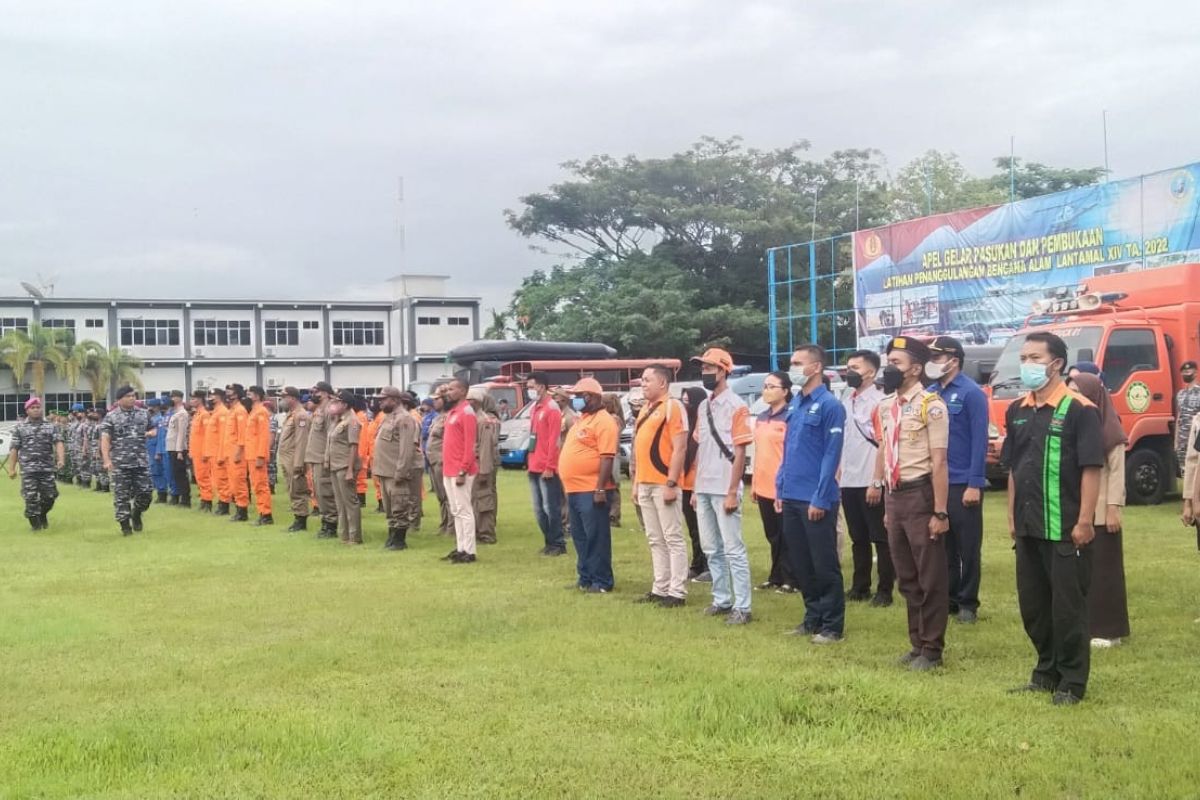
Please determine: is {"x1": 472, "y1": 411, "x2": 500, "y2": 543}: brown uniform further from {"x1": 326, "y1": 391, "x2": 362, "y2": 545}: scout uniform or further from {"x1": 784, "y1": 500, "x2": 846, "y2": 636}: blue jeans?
{"x1": 784, "y1": 500, "x2": 846, "y2": 636}: blue jeans

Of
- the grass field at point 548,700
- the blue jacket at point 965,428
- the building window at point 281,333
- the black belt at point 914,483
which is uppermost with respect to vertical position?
the building window at point 281,333

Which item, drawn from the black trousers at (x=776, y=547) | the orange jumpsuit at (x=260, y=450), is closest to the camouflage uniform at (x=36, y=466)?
the orange jumpsuit at (x=260, y=450)

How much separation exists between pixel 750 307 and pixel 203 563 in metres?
31.4

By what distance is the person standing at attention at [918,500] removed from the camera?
6.57 metres

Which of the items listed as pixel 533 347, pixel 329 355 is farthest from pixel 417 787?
pixel 329 355

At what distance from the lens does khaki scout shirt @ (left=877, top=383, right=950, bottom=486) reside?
6.61 m

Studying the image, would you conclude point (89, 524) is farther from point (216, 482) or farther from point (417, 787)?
point (417, 787)

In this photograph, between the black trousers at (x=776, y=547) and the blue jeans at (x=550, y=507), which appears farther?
the blue jeans at (x=550, y=507)

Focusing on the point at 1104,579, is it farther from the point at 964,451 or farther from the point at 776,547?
the point at 776,547

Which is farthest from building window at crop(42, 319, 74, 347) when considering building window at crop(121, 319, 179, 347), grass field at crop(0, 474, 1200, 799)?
grass field at crop(0, 474, 1200, 799)

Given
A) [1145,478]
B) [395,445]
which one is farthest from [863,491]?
[1145,478]

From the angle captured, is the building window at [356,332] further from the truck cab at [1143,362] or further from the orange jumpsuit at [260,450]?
the truck cab at [1143,362]

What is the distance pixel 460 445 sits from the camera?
12148mm

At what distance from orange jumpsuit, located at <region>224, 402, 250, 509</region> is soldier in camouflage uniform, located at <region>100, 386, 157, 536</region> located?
134cm
